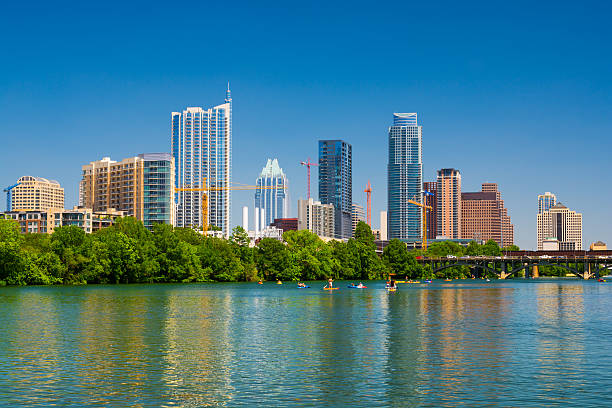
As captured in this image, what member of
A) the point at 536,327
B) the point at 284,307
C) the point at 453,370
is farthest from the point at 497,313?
the point at 453,370

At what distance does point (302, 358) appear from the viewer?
53.8 metres

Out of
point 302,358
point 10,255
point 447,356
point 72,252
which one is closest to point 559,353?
point 447,356

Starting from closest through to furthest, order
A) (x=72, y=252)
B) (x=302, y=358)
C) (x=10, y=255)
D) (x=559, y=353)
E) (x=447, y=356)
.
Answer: (x=302, y=358) < (x=447, y=356) < (x=559, y=353) < (x=10, y=255) < (x=72, y=252)

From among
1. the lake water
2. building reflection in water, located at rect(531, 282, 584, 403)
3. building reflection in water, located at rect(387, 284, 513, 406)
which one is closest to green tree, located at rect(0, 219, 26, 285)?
the lake water

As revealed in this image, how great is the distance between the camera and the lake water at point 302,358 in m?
40.0

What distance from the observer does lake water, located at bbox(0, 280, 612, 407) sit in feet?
131

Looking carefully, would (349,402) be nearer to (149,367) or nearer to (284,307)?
(149,367)

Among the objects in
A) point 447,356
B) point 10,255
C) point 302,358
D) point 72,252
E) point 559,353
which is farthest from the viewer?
point 72,252

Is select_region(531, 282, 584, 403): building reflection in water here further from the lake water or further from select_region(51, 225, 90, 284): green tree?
select_region(51, 225, 90, 284): green tree

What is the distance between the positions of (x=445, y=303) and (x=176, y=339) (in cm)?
6452

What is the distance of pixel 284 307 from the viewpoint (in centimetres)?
10888

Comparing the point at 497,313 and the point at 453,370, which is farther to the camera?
the point at 497,313

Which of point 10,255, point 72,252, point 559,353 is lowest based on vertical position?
point 559,353

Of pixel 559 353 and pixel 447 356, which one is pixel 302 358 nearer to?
pixel 447 356
